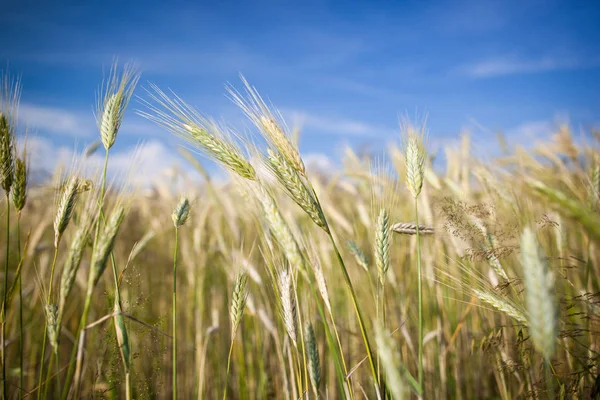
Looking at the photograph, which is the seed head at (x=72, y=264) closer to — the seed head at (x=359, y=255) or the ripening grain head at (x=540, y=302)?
the seed head at (x=359, y=255)

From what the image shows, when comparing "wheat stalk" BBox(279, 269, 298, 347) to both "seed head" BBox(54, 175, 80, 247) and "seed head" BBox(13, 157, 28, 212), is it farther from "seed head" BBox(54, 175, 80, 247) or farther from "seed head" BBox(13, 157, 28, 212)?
"seed head" BBox(13, 157, 28, 212)

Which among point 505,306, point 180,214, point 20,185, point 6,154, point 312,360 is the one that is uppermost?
point 6,154

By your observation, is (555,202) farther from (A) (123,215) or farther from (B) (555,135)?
(B) (555,135)

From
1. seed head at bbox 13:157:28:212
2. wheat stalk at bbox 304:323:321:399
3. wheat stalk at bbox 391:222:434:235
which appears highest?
seed head at bbox 13:157:28:212

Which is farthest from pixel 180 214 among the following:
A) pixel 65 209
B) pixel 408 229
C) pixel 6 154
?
pixel 408 229

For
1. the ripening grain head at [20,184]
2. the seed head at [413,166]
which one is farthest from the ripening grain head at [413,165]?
the ripening grain head at [20,184]

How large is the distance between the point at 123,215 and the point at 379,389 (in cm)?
90

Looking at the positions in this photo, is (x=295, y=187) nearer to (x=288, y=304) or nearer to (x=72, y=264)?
(x=288, y=304)

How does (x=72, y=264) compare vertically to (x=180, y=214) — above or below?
below

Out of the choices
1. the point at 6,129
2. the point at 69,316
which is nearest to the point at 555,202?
the point at 6,129

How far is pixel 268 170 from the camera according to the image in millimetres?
1153

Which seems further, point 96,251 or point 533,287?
point 96,251

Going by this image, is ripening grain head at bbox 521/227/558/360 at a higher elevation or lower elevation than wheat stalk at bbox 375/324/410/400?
higher

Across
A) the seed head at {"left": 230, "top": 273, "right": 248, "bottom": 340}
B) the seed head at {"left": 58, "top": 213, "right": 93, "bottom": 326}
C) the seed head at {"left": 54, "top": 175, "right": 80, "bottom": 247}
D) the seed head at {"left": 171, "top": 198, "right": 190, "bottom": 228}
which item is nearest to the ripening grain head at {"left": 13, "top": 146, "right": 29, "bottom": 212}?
the seed head at {"left": 54, "top": 175, "right": 80, "bottom": 247}
